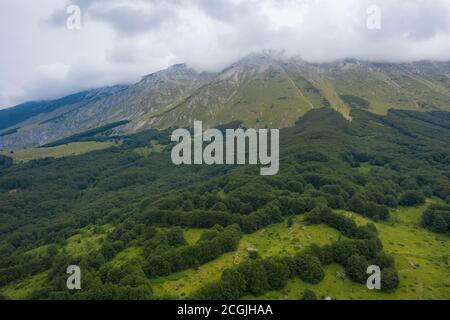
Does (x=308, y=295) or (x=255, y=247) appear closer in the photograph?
(x=308, y=295)

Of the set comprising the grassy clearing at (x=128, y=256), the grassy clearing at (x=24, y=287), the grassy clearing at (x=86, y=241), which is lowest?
the grassy clearing at (x=24, y=287)

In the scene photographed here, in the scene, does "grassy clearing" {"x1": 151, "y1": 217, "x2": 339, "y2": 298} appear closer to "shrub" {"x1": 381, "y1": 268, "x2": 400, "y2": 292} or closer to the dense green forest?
the dense green forest

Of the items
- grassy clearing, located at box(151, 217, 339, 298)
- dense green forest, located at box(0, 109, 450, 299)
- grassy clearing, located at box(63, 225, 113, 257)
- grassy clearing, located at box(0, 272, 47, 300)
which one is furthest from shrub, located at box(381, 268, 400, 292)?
grassy clearing, located at box(0, 272, 47, 300)

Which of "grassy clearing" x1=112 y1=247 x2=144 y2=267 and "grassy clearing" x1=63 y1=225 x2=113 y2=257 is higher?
"grassy clearing" x1=112 y1=247 x2=144 y2=267

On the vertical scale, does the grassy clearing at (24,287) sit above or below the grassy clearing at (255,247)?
below

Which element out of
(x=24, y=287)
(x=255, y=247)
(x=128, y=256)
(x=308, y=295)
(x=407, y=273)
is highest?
(x=255, y=247)

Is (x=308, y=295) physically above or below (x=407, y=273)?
above

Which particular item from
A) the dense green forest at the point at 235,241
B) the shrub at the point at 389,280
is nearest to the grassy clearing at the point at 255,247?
the dense green forest at the point at 235,241

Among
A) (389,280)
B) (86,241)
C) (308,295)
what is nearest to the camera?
(308,295)

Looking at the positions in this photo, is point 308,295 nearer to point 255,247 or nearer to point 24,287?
point 255,247

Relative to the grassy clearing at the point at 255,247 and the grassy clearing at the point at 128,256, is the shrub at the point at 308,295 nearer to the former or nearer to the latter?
the grassy clearing at the point at 255,247

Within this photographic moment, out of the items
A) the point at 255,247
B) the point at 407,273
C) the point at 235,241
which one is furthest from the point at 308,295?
the point at 407,273
